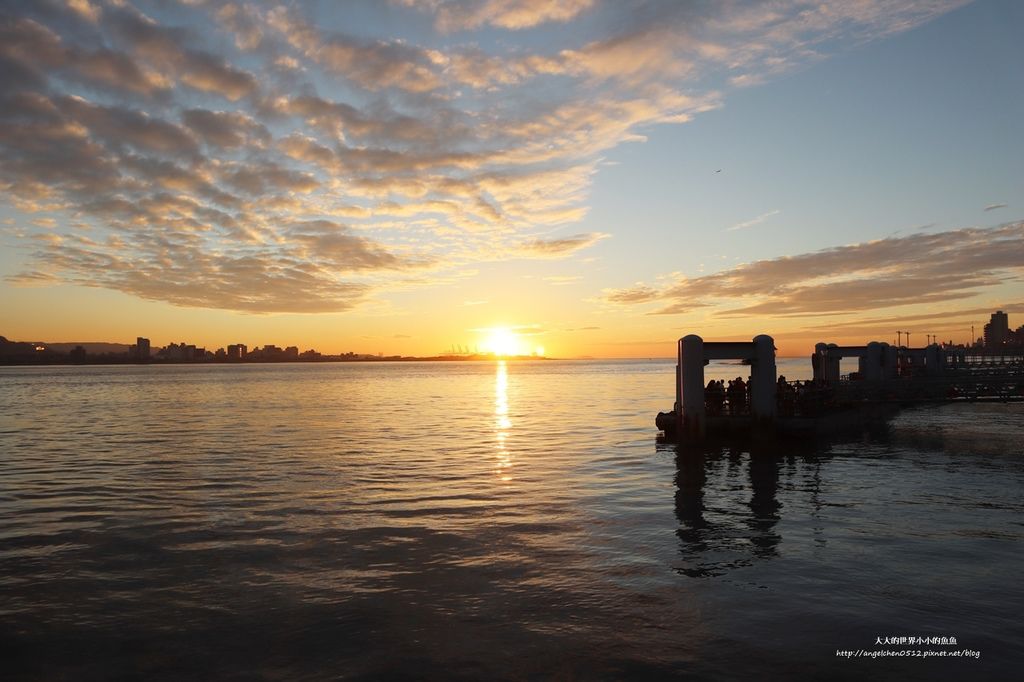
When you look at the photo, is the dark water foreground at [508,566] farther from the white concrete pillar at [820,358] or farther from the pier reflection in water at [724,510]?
the white concrete pillar at [820,358]

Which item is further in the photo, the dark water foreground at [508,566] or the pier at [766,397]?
the pier at [766,397]

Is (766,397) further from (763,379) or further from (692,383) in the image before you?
(692,383)

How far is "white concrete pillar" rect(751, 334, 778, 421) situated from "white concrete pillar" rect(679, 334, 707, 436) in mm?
2952

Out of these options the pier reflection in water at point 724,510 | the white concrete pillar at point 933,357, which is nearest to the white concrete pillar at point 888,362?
the white concrete pillar at point 933,357

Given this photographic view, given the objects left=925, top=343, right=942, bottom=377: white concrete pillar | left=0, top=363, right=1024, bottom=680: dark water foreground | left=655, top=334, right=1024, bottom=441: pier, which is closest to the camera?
left=0, top=363, right=1024, bottom=680: dark water foreground

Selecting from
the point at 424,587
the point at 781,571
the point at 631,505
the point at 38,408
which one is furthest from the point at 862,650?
the point at 38,408

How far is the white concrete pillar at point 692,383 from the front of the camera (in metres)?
34.3

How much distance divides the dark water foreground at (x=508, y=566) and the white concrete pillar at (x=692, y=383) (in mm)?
2930

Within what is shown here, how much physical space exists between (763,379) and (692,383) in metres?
4.02

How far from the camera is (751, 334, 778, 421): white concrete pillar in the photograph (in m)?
35.0

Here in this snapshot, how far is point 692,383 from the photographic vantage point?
34844 millimetres

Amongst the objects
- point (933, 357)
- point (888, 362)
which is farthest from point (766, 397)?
point (933, 357)

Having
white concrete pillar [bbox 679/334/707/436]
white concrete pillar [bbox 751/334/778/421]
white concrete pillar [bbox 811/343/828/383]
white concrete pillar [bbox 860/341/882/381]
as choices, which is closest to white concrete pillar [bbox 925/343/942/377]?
white concrete pillar [bbox 860/341/882/381]

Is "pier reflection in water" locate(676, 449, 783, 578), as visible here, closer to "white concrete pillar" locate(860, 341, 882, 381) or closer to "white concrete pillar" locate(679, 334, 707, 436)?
"white concrete pillar" locate(679, 334, 707, 436)
